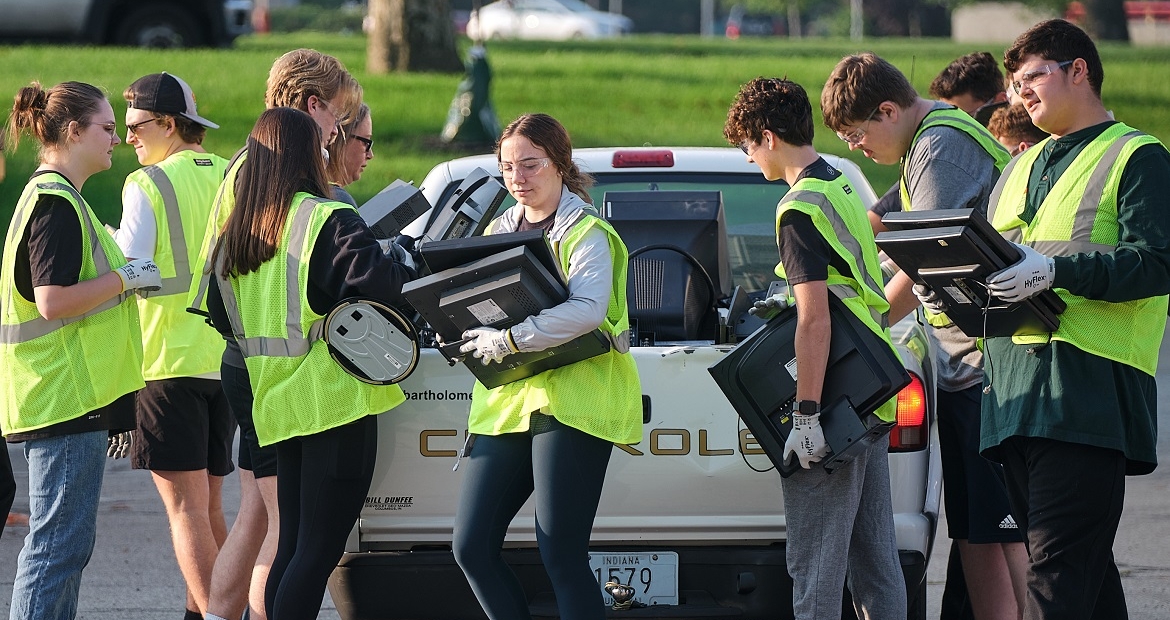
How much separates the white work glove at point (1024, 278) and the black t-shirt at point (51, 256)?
2.55m

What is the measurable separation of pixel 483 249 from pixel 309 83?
3.78 ft

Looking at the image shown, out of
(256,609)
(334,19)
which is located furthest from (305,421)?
(334,19)

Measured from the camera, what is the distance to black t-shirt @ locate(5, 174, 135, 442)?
13.1ft

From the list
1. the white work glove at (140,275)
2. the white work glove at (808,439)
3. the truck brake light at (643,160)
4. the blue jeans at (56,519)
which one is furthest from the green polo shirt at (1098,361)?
the blue jeans at (56,519)

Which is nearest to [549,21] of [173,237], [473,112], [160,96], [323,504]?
[473,112]

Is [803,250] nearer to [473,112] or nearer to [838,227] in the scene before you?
[838,227]

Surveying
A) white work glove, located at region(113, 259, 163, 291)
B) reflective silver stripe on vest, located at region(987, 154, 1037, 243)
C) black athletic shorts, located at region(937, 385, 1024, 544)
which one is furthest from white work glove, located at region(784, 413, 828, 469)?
white work glove, located at region(113, 259, 163, 291)

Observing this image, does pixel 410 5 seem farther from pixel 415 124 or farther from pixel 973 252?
pixel 973 252

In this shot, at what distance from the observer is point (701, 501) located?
404cm

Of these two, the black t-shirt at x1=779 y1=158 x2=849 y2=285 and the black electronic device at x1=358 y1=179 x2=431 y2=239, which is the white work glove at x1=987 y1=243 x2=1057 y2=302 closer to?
the black t-shirt at x1=779 y1=158 x2=849 y2=285

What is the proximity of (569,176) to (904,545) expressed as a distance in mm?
1482

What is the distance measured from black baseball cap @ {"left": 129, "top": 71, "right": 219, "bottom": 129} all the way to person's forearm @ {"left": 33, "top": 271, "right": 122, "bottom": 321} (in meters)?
0.82

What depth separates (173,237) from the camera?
15.1 ft

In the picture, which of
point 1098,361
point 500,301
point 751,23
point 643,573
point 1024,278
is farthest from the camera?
point 751,23
